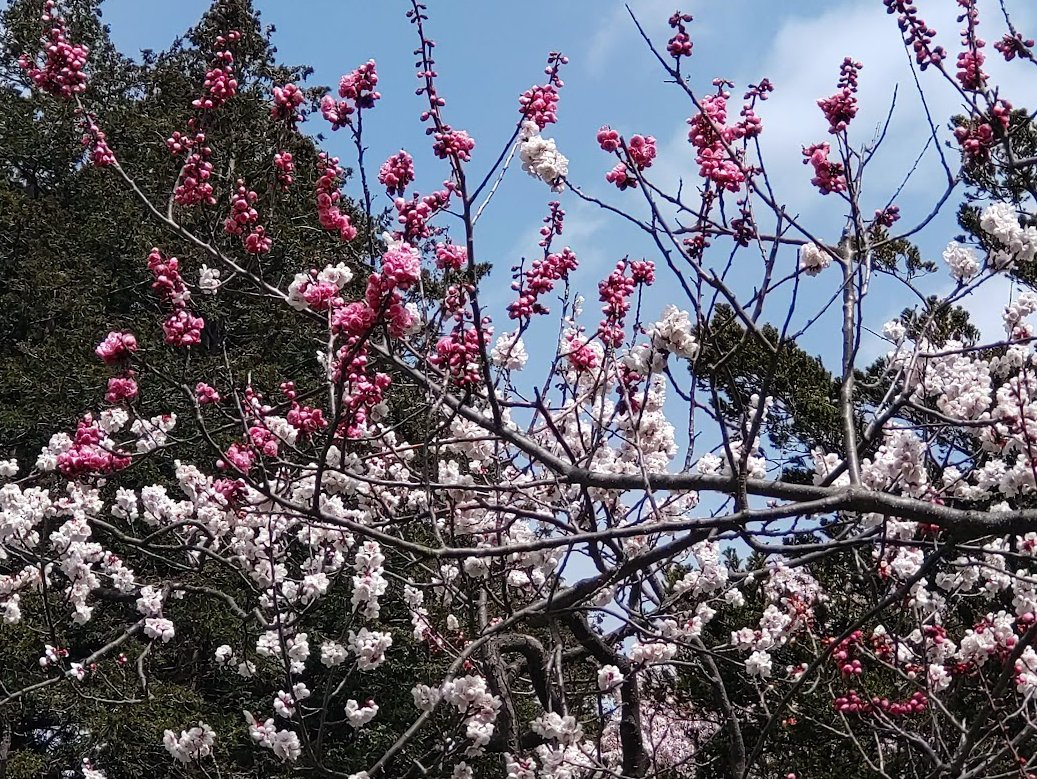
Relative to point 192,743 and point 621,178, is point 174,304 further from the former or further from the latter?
point 192,743

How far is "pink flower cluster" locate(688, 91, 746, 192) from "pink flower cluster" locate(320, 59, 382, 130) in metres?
1.04

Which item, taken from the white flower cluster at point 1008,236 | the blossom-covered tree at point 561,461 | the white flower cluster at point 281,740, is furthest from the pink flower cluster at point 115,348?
the white flower cluster at point 1008,236

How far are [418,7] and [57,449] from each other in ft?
13.2

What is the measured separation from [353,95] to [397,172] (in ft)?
0.95

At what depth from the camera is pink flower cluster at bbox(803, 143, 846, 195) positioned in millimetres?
3455

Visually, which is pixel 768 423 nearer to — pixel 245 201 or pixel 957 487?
pixel 957 487

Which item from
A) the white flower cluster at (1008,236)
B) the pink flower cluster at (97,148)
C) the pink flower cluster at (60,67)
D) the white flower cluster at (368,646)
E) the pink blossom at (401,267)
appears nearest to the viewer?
the pink blossom at (401,267)

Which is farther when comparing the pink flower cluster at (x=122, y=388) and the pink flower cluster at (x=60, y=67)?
the pink flower cluster at (x=122, y=388)

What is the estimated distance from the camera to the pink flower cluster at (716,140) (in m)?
3.00

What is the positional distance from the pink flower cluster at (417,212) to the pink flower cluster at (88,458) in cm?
166

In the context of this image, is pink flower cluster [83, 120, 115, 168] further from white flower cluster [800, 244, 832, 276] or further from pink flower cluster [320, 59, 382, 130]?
white flower cluster [800, 244, 832, 276]

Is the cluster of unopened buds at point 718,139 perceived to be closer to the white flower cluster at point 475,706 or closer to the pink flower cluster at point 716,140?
the pink flower cluster at point 716,140

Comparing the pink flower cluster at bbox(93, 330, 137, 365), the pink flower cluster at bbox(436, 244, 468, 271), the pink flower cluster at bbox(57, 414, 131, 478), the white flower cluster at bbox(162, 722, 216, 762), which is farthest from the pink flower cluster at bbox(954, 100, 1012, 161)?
the white flower cluster at bbox(162, 722, 216, 762)

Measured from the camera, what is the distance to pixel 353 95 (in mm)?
3156
